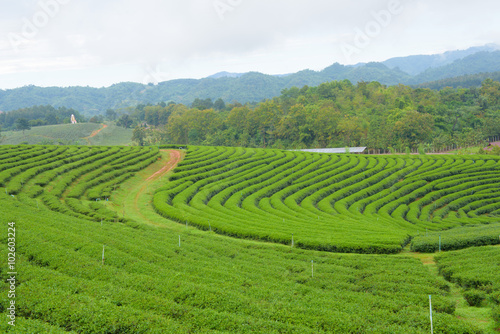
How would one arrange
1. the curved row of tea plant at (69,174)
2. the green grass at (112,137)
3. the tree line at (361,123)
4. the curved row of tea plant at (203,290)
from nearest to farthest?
the curved row of tea plant at (203,290) < the curved row of tea plant at (69,174) < the tree line at (361,123) < the green grass at (112,137)

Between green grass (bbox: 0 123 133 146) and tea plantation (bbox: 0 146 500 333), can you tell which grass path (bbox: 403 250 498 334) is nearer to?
tea plantation (bbox: 0 146 500 333)

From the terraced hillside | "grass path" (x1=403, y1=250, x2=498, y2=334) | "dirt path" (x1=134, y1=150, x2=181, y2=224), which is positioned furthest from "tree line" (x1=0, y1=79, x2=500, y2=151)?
"grass path" (x1=403, y1=250, x2=498, y2=334)

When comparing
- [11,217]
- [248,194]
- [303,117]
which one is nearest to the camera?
[11,217]

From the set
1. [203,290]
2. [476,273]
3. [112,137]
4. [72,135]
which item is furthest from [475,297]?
[72,135]

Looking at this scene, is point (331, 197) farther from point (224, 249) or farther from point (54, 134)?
point (54, 134)

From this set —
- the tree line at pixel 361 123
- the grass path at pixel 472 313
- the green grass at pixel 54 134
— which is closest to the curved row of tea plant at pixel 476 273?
the grass path at pixel 472 313

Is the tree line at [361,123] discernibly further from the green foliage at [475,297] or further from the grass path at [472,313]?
the green foliage at [475,297]

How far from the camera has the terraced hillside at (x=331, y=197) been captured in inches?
1031

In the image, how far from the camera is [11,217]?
20047 millimetres

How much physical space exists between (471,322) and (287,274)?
280 inches

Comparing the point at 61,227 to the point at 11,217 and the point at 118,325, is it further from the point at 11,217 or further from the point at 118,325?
the point at 118,325

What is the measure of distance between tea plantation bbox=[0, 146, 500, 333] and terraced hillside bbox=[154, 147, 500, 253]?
222 millimetres

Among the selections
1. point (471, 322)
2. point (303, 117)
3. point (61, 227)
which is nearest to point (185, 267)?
point (61, 227)

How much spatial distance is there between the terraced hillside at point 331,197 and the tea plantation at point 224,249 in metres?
0.22
